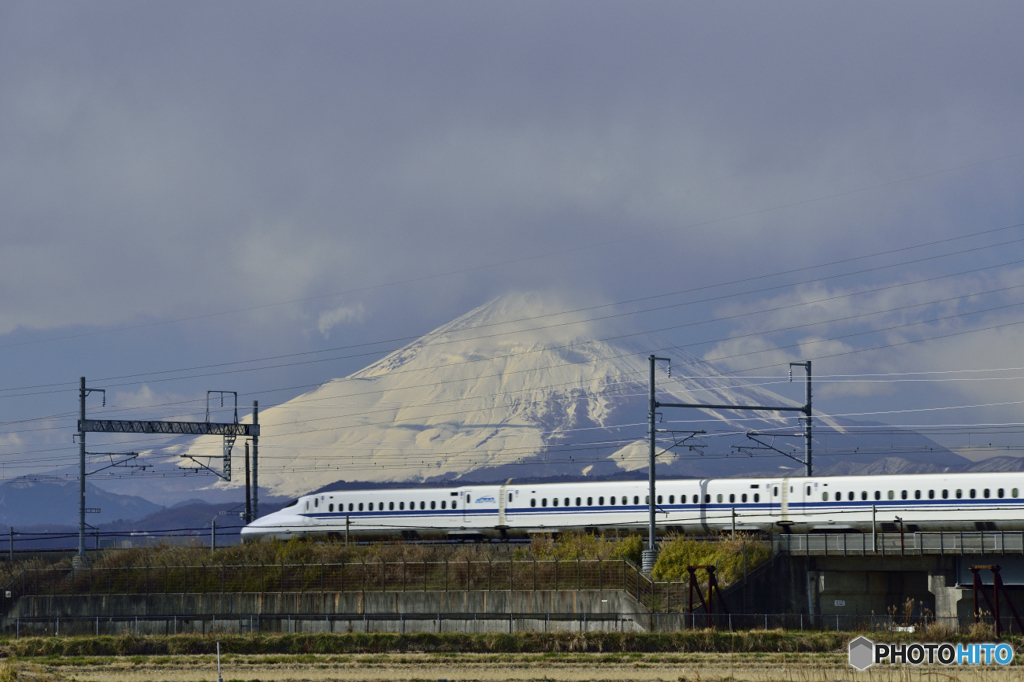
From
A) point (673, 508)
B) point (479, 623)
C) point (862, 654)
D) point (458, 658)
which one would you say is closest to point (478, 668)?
point (458, 658)

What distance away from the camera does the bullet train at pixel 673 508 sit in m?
63.7

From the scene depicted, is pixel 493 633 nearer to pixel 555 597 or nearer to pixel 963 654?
pixel 555 597

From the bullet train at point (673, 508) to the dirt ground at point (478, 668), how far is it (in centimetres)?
1837

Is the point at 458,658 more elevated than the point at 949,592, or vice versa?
the point at 949,592

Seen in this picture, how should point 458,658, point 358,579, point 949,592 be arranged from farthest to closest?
point 358,579 < point 949,592 < point 458,658

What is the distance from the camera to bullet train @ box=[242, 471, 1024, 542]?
63688mm

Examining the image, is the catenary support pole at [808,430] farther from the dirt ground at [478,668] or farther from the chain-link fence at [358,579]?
the dirt ground at [478,668]

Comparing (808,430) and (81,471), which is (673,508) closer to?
(808,430)

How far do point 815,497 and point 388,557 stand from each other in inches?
890

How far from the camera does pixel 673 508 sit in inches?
2837

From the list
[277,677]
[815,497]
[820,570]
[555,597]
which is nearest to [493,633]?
[555,597]

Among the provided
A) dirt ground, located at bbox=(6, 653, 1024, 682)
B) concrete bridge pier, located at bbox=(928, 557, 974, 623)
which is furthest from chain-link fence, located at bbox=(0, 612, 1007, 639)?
dirt ground, located at bbox=(6, 653, 1024, 682)

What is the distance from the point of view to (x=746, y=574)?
60.0m

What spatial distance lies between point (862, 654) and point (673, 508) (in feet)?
86.9
